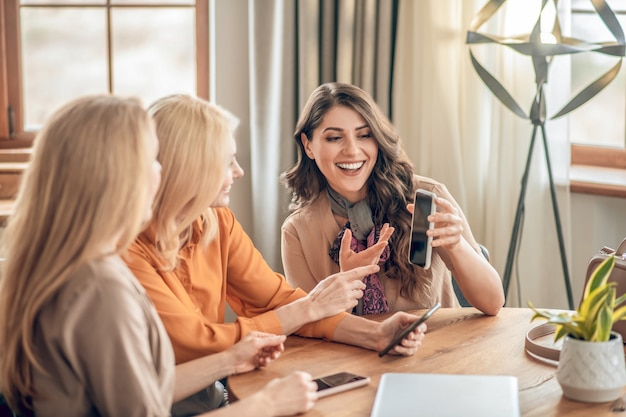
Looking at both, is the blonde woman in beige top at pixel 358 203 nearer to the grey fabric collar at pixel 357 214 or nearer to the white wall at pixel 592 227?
the grey fabric collar at pixel 357 214

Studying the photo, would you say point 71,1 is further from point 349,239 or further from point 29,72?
point 349,239

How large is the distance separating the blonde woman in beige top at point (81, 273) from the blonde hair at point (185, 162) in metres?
0.31

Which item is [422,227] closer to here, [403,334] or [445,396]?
[403,334]

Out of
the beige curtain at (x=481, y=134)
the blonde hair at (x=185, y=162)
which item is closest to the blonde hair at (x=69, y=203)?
the blonde hair at (x=185, y=162)

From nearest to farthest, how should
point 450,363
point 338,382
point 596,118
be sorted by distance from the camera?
point 338,382
point 450,363
point 596,118

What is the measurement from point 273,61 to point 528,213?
1.08 m

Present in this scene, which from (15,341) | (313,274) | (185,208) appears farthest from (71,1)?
(15,341)

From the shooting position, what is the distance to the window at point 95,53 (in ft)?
11.2

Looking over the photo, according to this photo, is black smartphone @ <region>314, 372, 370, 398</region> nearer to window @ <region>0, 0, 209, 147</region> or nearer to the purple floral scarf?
the purple floral scarf

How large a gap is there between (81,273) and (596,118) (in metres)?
2.41

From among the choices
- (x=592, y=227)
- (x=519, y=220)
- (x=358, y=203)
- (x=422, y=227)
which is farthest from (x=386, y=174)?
(x=592, y=227)

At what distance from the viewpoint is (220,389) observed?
1.93 metres

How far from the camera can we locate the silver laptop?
1.41 meters

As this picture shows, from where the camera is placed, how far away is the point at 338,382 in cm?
158
